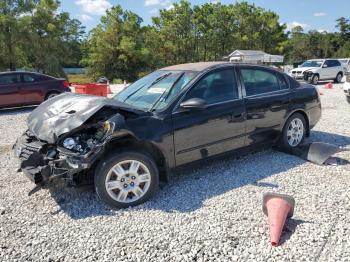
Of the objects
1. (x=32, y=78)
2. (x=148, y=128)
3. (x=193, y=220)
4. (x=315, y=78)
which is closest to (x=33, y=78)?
(x=32, y=78)

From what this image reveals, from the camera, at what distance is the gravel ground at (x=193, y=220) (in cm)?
296

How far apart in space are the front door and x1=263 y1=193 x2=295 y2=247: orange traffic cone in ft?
3.76

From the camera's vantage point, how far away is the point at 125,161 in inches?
148

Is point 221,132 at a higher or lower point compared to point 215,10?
lower

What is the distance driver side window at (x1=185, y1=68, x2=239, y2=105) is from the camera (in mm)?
4391

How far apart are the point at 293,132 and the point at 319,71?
16.7 meters

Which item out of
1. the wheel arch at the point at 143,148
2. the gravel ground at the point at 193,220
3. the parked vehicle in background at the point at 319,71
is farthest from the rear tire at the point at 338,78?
the wheel arch at the point at 143,148

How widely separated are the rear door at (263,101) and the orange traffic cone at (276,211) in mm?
1542

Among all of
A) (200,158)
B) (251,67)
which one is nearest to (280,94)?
(251,67)

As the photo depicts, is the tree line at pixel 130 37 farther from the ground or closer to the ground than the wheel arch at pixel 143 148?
farther from the ground

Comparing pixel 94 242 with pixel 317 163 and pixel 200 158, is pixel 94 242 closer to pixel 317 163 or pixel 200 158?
pixel 200 158

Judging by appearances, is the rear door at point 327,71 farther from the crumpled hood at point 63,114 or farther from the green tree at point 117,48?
the green tree at point 117,48

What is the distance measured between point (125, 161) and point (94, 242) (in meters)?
0.94

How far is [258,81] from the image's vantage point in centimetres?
514
